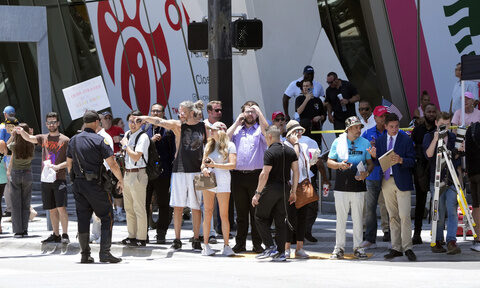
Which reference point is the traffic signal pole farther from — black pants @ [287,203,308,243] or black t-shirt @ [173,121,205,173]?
black pants @ [287,203,308,243]

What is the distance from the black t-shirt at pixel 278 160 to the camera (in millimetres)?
12602

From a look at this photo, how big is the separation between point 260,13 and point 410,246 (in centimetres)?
1033

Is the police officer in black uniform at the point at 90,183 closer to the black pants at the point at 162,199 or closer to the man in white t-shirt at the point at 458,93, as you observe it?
the black pants at the point at 162,199

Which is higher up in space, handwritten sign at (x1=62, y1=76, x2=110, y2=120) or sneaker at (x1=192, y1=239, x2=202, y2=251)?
handwritten sign at (x1=62, y1=76, x2=110, y2=120)

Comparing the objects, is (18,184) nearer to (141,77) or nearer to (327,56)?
(327,56)

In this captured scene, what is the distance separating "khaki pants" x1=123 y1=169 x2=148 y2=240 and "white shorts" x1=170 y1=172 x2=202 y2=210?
2.08 ft

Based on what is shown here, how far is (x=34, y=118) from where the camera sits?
36.5m

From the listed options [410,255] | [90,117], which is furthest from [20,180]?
[410,255]

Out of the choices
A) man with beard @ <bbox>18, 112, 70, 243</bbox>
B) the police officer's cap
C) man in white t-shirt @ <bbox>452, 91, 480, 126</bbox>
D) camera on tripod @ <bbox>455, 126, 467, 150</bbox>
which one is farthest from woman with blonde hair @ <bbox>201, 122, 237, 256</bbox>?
man in white t-shirt @ <bbox>452, 91, 480, 126</bbox>

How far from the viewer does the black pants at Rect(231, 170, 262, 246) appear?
1342 centimetres

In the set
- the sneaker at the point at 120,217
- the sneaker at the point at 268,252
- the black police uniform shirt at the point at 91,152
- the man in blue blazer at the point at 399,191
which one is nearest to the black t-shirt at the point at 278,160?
the sneaker at the point at 268,252

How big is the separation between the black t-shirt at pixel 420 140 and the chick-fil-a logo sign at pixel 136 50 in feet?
44.7

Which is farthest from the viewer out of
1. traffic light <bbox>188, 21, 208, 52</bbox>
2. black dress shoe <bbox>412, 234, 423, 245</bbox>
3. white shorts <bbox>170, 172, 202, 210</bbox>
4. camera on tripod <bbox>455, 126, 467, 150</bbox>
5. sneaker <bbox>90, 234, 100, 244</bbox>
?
sneaker <bbox>90, 234, 100, 244</bbox>

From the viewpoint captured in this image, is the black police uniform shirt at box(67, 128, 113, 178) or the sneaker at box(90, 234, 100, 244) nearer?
the black police uniform shirt at box(67, 128, 113, 178)
